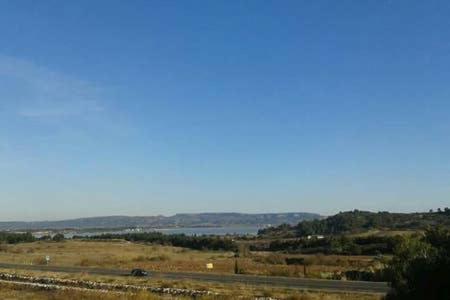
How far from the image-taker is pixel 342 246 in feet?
Result: 270

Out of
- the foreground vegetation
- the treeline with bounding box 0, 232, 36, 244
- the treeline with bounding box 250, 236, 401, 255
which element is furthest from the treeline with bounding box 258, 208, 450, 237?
the foreground vegetation

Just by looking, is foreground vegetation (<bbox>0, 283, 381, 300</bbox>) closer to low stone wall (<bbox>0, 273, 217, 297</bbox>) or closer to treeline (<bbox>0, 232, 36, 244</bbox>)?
low stone wall (<bbox>0, 273, 217, 297</bbox>)

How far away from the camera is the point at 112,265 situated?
210ft

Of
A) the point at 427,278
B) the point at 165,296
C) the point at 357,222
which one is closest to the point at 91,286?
the point at 165,296

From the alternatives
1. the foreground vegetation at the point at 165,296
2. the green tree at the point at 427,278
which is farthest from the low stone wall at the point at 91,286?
the green tree at the point at 427,278

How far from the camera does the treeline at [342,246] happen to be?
7694 centimetres

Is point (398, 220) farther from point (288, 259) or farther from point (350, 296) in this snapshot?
point (350, 296)

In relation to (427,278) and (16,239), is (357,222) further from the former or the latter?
(427,278)

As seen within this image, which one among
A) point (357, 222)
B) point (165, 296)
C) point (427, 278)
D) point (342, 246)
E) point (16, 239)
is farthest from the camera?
point (357, 222)

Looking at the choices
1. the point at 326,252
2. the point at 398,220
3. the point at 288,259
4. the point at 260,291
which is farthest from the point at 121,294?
the point at 398,220

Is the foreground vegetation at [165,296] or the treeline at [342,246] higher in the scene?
the treeline at [342,246]

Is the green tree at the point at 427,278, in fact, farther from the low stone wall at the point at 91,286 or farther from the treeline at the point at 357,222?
the treeline at the point at 357,222

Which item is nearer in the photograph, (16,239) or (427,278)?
(427,278)

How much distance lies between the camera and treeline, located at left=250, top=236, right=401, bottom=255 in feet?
252
